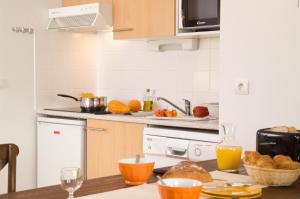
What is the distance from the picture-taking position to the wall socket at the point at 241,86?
2.67 metres

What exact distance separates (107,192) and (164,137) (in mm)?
1794

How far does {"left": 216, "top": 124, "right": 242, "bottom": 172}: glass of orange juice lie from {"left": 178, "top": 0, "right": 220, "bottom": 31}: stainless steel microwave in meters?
1.55

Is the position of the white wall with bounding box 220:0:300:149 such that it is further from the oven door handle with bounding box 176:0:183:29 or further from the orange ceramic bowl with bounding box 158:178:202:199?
the orange ceramic bowl with bounding box 158:178:202:199

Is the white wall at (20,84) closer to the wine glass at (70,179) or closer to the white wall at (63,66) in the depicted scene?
the white wall at (63,66)

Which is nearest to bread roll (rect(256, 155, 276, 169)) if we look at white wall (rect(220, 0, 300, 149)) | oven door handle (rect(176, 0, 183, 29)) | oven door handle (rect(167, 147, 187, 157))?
white wall (rect(220, 0, 300, 149))

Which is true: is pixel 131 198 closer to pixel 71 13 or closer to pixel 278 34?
pixel 278 34

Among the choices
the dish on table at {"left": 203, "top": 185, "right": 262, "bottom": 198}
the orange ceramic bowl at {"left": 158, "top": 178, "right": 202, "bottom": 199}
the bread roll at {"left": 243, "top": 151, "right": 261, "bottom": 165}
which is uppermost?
the bread roll at {"left": 243, "top": 151, "right": 261, "bottom": 165}

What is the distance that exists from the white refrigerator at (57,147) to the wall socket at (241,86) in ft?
4.91

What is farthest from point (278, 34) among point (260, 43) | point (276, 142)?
point (276, 142)

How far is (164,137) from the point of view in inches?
→ 126

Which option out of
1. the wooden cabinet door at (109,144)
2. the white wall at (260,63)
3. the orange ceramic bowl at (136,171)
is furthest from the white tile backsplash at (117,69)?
the orange ceramic bowl at (136,171)

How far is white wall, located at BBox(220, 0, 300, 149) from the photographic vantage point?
250 cm

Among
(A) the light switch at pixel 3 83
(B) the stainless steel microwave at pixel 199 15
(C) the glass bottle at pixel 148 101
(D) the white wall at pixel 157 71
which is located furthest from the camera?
(C) the glass bottle at pixel 148 101

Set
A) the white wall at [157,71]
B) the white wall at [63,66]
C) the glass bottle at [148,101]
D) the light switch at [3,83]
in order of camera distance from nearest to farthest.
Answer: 1. the white wall at [157,71]
2. the light switch at [3,83]
3. the glass bottle at [148,101]
4. the white wall at [63,66]
